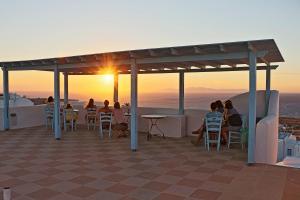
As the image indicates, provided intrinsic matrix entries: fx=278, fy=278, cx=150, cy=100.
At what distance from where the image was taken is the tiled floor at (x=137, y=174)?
3791mm

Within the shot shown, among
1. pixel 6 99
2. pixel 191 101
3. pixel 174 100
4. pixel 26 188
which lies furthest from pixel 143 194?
pixel 174 100

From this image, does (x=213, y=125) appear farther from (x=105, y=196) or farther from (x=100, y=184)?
(x=105, y=196)

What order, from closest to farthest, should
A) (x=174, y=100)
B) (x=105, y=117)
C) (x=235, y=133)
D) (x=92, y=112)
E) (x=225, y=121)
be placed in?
(x=235, y=133)
(x=225, y=121)
(x=105, y=117)
(x=92, y=112)
(x=174, y=100)

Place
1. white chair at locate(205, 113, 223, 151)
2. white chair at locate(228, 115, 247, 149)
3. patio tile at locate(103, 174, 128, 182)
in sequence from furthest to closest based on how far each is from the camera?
1. white chair at locate(228, 115, 247, 149)
2. white chair at locate(205, 113, 223, 151)
3. patio tile at locate(103, 174, 128, 182)

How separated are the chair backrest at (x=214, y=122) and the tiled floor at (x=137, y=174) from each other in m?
0.56

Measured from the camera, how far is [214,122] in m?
6.76

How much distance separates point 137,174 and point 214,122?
9.29 ft

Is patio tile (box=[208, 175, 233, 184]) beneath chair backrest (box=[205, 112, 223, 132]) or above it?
beneath

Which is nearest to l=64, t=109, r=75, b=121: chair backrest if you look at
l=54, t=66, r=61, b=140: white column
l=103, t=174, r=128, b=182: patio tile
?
l=54, t=66, r=61, b=140: white column

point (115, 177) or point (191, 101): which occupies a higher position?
point (191, 101)

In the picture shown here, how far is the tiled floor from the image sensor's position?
3791mm

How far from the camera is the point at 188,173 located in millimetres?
4719

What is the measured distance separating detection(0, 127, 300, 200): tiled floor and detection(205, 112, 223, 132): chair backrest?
0.56 meters

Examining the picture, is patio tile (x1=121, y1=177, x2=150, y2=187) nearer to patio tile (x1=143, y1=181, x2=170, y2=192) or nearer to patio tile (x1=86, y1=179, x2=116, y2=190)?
patio tile (x1=143, y1=181, x2=170, y2=192)
